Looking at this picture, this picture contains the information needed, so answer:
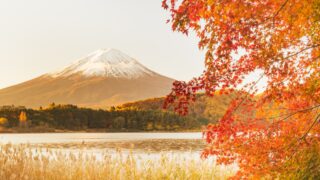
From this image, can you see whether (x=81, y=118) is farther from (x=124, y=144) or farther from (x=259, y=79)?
(x=259, y=79)

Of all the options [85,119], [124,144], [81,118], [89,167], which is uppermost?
[81,118]

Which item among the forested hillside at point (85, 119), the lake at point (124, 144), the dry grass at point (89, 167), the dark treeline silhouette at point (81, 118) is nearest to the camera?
the dry grass at point (89, 167)

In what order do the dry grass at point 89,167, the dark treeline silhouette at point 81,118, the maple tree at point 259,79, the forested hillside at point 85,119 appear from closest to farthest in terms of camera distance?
the maple tree at point 259,79 → the dry grass at point 89,167 → the forested hillside at point 85,119 → the dark treeline silhouette at point 81,118

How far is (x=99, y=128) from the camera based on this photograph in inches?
3538

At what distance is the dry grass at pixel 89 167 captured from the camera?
1148cm

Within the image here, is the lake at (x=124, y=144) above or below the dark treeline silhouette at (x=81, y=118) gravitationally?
below

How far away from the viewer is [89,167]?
39.8ft

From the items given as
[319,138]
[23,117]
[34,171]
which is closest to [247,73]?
[319,138]

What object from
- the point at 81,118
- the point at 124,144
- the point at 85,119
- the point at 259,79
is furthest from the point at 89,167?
the point at 85,119

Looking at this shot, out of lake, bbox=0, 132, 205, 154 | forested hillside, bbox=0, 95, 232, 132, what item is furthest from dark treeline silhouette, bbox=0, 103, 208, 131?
lake, bbox=0, 132, 205, 154

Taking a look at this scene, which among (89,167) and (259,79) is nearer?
Answer: (259,79)

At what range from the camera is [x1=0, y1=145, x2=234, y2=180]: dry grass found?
1148 centimetres

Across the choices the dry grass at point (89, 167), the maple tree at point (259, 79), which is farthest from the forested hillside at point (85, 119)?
the maple tree at point (259, 79)

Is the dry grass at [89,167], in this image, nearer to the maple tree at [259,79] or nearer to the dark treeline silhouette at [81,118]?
the maple tree at [259,79]
